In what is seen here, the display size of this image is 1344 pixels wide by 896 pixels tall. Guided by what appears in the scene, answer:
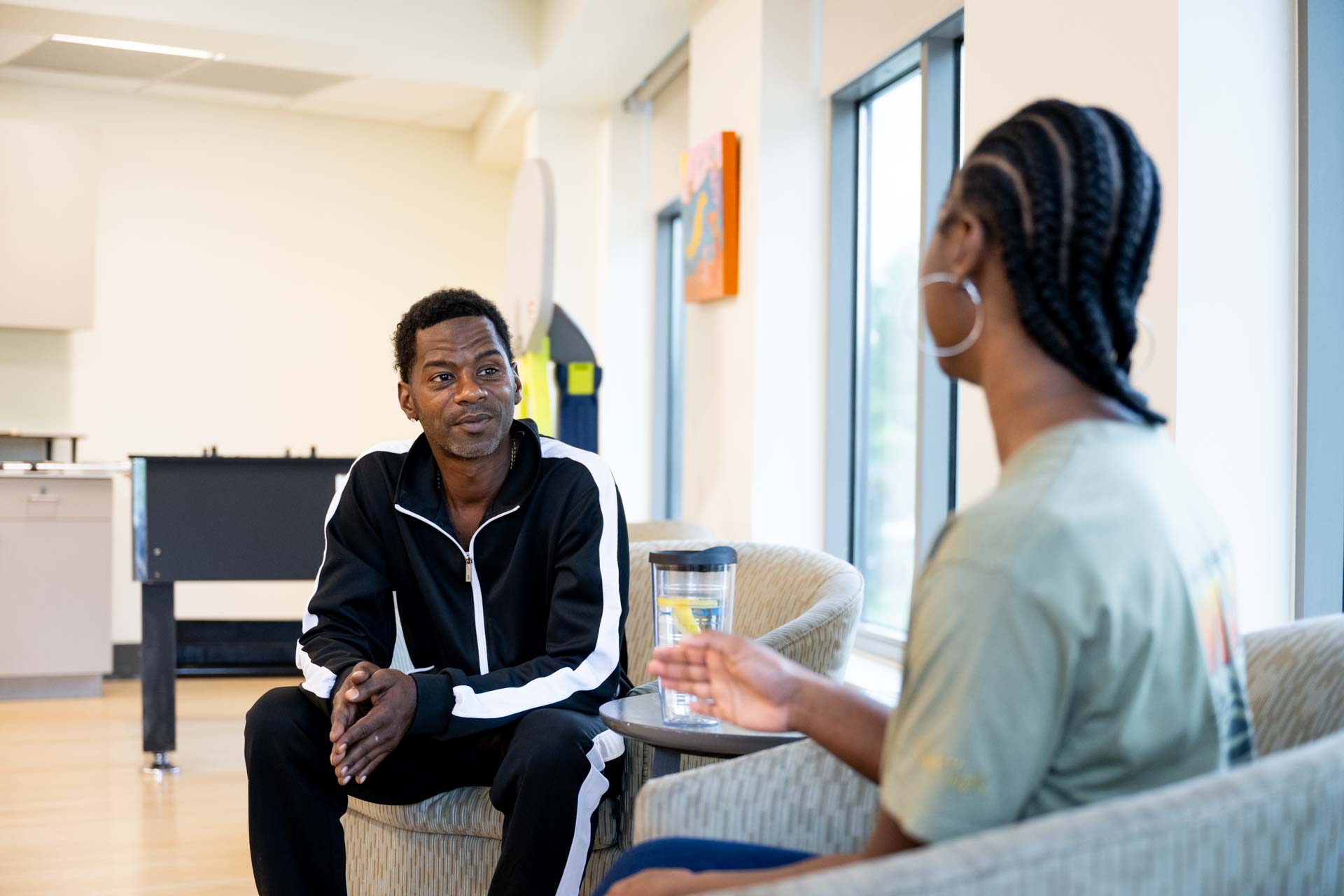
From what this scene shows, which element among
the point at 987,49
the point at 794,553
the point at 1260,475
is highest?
the point at 987,49

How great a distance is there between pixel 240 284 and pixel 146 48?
126 cm

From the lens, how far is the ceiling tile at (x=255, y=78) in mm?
5434

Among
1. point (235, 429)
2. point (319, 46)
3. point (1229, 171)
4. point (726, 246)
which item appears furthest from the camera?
point (235, 429)

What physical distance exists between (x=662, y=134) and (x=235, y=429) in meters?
2.58

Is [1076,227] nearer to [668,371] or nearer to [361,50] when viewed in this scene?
[361,50]

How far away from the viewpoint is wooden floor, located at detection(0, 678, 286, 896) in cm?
269

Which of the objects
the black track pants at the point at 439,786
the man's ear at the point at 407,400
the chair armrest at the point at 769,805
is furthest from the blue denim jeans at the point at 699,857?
the man's ear at the point at 407,400

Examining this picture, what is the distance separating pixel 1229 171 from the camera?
6.02 feet

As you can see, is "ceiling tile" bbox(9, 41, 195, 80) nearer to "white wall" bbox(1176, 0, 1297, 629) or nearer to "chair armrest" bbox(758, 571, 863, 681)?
A: "chair armrest" bbox(758, 571, 863, 681)

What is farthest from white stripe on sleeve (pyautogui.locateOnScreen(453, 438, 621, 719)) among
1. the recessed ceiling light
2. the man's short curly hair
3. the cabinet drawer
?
the recessed ceiling light

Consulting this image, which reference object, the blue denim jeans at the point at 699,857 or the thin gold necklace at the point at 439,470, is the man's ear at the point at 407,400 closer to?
the thin gold necklace at the point at 439,470

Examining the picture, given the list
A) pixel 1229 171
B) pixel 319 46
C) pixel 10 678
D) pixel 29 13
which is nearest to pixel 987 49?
pixel 1229 171

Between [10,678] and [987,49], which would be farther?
[10,678]

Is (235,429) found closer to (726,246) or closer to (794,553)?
(726,246)
